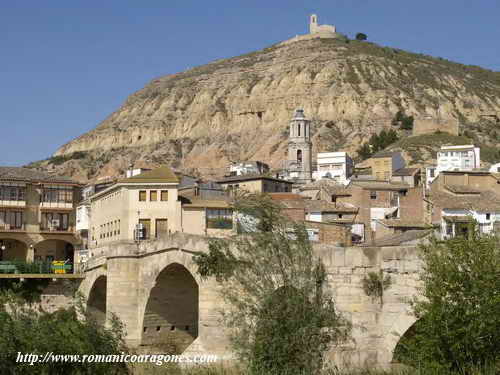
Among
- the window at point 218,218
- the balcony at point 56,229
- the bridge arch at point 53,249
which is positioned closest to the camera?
the window at point 218,218

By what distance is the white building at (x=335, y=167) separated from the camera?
3784 inches

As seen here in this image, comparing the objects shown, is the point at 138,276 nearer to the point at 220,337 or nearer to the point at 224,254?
the point at 220,337

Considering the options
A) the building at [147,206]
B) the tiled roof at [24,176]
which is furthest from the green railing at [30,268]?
the tiled roof at [24,176]

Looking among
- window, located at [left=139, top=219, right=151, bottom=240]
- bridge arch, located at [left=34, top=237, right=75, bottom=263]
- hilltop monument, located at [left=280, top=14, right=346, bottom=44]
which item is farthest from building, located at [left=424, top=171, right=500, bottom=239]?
hilltop monument, located at [left=280, top=14, right=346, bottom=44]

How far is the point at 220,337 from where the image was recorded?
25.8m

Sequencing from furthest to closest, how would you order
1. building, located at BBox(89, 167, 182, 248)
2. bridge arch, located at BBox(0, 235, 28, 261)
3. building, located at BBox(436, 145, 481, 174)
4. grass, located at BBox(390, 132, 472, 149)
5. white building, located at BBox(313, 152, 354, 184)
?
grass, located at BBox(390, 132, 472, 149)
white building, located at BBox(313, 152, 354, 184)
building, located at BBox(436, 145, 481, 174)
bridge arch, located at BBox(0, 235, 28, 261)
building, located at BBox(89, 167, 182, 248)

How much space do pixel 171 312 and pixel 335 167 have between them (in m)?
66.7

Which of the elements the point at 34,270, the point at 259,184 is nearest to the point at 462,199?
the point at 259,184

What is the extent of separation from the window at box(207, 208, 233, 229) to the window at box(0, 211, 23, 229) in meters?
17.9

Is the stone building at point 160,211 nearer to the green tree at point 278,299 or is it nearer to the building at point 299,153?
the green tree at point 278,299

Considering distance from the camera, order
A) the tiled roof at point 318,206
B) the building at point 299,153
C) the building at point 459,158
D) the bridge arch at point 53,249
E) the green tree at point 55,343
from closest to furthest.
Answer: the green tree at point 55,343
the tiled roof at point 318,206
the bridge arch at point 53,249
the building at point 459,158
the building at point 299,153

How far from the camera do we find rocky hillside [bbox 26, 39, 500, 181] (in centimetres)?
14300

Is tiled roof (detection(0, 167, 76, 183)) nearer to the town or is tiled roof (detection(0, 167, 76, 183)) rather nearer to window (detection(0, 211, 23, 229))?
the town

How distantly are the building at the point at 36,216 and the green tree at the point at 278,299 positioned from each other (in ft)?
137
